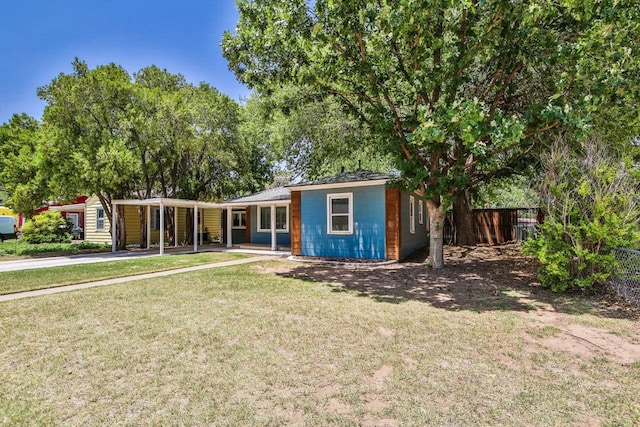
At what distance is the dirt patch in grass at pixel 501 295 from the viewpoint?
14.0 ft

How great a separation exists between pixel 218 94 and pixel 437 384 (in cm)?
1773

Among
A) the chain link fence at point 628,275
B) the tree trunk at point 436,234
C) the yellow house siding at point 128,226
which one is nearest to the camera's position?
the chain link fence at point 628,275

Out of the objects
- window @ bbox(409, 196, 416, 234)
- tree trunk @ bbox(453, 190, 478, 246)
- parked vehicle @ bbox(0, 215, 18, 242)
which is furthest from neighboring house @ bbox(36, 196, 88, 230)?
tree trunk @ bbox(453, 190, 478, 246)

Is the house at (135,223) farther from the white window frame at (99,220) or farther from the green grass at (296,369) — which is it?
the green grass at (296,369)

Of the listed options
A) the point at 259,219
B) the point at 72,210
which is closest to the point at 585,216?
the point at 259,219

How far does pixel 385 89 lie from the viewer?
8.84m

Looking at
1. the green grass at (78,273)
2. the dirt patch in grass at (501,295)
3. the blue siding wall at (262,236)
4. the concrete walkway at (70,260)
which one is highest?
the blue siding wall at (262,236)

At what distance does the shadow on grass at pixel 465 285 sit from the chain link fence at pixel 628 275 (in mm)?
251

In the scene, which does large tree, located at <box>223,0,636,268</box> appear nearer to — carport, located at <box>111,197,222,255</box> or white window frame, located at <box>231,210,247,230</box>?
carport, located at <box>111,197,222,255</box>

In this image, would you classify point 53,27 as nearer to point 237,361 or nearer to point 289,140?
point 289,140

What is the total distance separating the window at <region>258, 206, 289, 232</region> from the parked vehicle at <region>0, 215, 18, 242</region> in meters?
20.5

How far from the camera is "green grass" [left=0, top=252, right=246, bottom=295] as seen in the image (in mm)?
7773

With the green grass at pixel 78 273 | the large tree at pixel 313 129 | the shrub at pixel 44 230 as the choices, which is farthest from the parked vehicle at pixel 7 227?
the large tree at pixel 313 129

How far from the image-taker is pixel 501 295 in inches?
264
